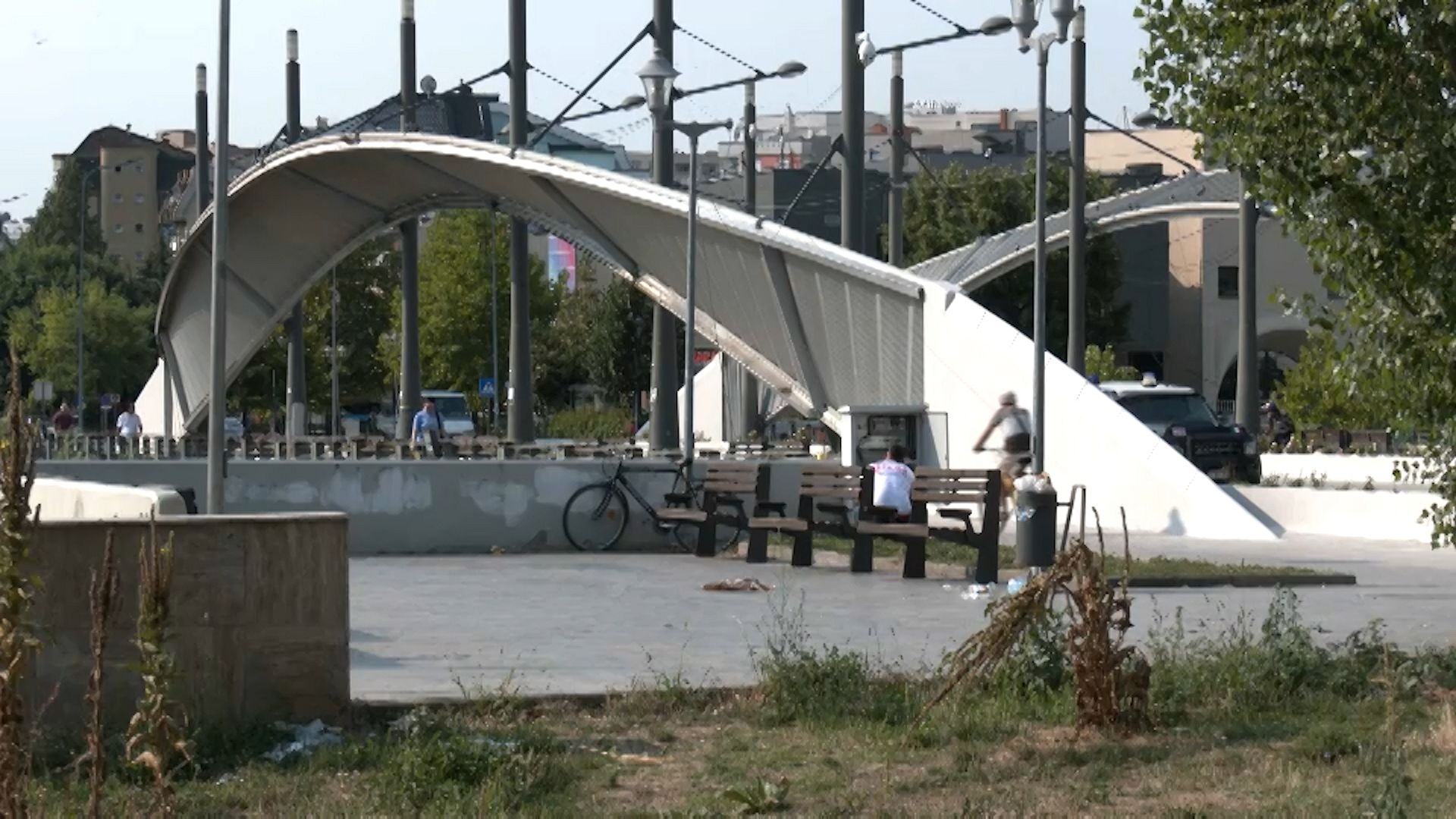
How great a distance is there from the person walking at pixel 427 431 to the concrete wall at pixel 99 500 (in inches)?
1069

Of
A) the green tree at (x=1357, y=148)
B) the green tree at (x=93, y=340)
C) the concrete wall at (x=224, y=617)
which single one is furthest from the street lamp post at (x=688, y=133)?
the green tree at (x=93, y=340)

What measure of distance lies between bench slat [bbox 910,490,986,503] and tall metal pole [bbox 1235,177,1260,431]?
24.9 m

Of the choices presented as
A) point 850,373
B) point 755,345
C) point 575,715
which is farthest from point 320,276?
point 575,715

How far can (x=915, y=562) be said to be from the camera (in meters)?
18.9

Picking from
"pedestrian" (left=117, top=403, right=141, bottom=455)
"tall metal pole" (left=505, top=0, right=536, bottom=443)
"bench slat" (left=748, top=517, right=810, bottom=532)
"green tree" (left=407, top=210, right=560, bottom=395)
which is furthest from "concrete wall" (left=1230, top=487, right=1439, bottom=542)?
"green tree" (left=407, top=210, right=560, bottom=395)

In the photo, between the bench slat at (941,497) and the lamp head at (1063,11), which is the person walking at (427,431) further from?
the bench slat at (941,497)

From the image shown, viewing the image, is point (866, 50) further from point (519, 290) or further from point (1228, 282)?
point (1228, 282)

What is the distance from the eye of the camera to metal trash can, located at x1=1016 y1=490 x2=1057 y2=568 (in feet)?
61.2

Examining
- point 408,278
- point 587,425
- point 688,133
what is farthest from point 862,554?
point 587,425

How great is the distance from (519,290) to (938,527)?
29.2m

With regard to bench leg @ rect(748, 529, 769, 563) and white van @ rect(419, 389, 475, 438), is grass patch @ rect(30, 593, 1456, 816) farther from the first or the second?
white van @ rect(419, 389, 475, 438)

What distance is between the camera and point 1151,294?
85.6m

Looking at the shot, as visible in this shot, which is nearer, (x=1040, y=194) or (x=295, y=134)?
(x=1040, y=194)

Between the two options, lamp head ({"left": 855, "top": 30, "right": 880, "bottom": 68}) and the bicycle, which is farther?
lamp head ({"left": 855, "top": 30, "right": 880, "bottom": 68})
